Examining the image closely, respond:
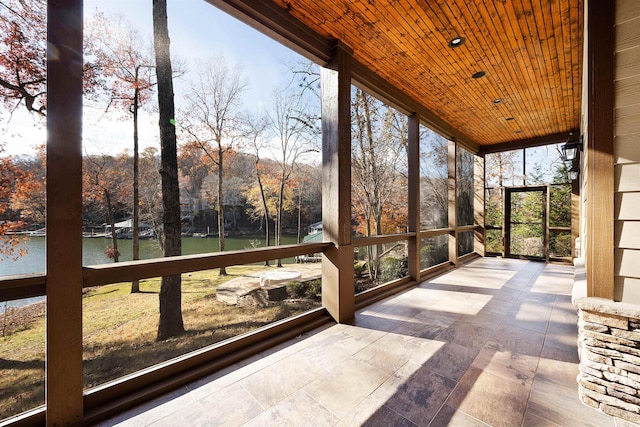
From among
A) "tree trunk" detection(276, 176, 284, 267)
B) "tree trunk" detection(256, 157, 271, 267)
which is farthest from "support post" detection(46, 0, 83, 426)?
"tree trunk" detection(276, 176, 284, 267)

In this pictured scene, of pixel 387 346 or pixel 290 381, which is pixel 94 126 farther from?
pixel 387 346

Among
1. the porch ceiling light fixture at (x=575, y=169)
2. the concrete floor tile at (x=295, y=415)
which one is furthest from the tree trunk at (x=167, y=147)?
the porch ceiling light fixture at (x=575, y=169)

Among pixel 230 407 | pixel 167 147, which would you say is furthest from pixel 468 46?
pixel 167 147

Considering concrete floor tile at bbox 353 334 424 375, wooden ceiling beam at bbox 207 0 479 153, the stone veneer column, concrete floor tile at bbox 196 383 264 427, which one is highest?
wooden ceiling beam at bbox 207 0 479 153

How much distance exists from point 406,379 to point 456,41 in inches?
143

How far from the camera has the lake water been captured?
203 centimetres

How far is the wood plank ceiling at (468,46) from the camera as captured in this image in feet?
8.13

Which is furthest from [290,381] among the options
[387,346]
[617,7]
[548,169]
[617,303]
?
[548,169]

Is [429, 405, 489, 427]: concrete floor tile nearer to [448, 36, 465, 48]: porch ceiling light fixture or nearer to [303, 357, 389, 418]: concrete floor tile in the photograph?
[303, 357, 389, 418]: concrete floor tile

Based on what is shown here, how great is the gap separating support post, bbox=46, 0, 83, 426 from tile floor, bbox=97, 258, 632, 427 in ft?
1.29

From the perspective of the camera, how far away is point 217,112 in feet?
22.1

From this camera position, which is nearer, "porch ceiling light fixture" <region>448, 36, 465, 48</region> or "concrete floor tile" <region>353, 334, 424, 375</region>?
"concrete floor tile" <region>353, 334, 424, 375</region>

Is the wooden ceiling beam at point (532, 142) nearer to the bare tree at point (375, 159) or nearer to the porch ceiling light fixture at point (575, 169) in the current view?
the porch ceiling light fixture at point (575, 169)

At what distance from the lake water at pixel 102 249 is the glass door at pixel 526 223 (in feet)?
22.7
